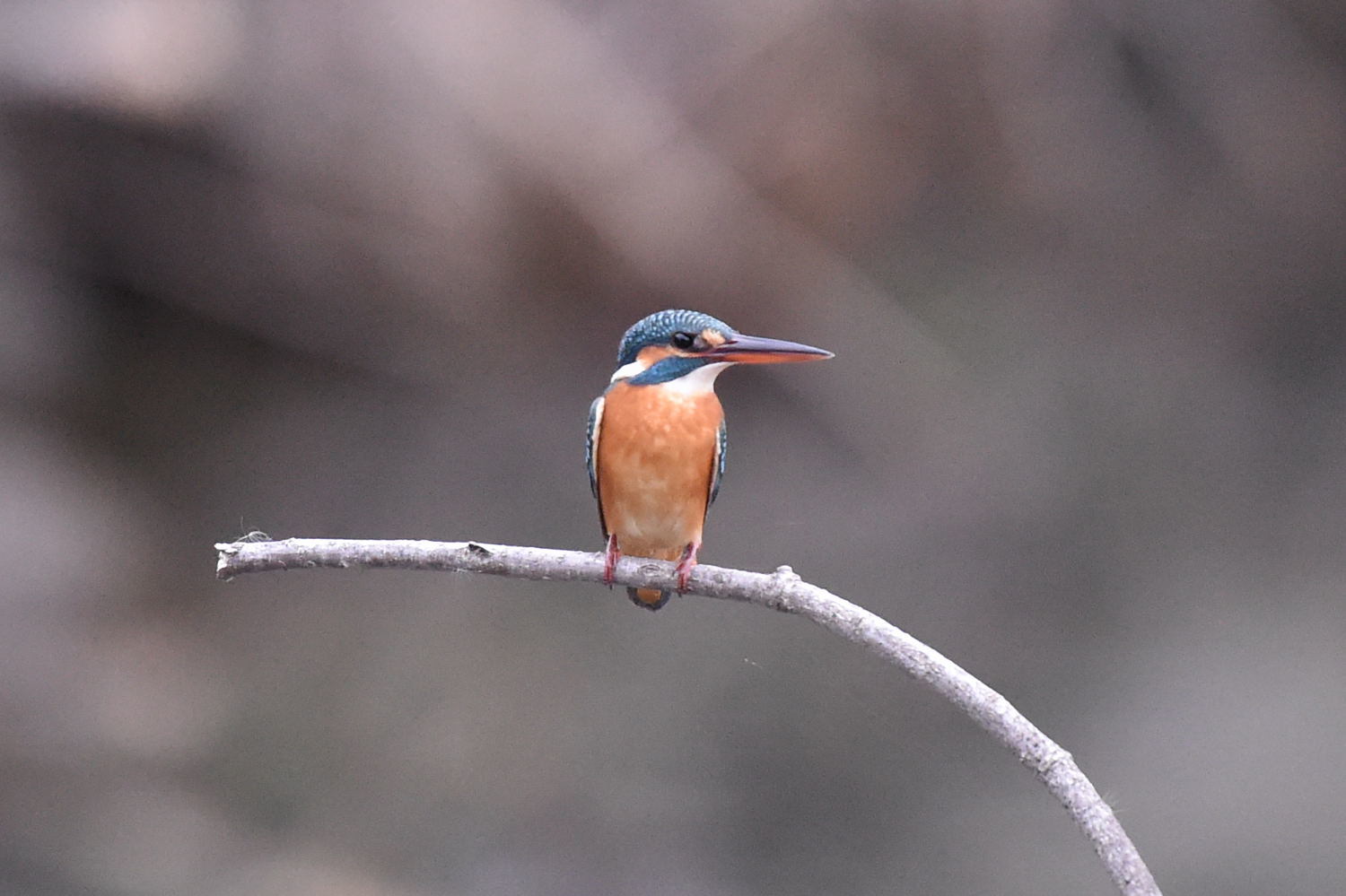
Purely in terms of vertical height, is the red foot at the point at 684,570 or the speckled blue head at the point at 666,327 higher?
the speckled blue head at the point at 666,327

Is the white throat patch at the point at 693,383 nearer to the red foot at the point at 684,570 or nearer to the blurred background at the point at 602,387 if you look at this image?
the red foot at the point at 684,570

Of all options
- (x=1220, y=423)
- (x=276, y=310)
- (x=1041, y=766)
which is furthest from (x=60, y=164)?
(x=1220, y=423)

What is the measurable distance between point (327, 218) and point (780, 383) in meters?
1.67

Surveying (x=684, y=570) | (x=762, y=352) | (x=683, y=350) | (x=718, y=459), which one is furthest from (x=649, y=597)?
(x=762, y=352)

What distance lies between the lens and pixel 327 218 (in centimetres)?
393

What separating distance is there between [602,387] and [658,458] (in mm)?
2466

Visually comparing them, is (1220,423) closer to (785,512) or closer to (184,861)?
(785,512)

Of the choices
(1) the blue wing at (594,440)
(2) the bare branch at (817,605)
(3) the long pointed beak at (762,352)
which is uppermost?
(1) the blue wing at (594,440)

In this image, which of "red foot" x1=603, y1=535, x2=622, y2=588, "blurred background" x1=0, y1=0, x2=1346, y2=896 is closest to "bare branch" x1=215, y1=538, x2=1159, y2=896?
"red foot" x1=603, y1=535, x2=622, y2=588

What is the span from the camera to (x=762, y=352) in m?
1.67

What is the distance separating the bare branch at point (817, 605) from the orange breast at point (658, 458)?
0.23 m

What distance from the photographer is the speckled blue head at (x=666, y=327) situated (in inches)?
71.0

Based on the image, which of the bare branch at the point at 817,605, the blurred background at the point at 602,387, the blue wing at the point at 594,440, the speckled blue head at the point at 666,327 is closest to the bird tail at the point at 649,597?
the blue wing at the point at 594,440

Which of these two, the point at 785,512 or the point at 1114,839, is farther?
the point at 785,512
